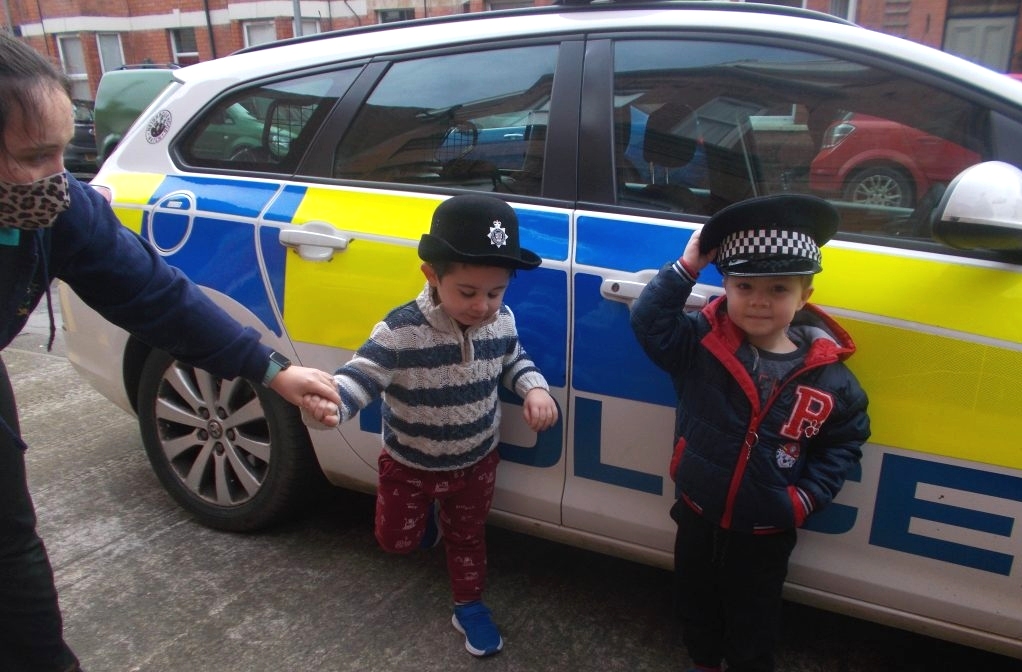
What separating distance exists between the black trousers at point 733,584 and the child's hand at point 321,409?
804 mm

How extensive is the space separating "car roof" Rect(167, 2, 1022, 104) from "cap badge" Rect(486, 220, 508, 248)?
0.64 m

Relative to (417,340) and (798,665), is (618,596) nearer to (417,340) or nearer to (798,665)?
(798,665)

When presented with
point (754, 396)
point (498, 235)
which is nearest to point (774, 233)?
point (754, 396)

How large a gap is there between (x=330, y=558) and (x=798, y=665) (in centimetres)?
141

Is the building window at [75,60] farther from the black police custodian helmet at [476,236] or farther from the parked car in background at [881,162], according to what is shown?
the parked car in background at [881,162]

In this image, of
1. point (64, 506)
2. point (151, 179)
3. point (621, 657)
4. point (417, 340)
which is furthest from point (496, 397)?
point (64, 506)

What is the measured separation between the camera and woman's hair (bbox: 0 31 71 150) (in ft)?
3.99

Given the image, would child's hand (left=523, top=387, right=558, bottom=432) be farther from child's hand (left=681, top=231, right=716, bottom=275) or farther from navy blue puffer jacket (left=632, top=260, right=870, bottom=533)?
child's hand (left=681, top=231, right=716, bottom=275)

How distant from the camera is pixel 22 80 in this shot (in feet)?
4.04

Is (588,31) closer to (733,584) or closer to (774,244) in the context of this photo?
(774,244)

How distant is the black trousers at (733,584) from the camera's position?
1.70 meters

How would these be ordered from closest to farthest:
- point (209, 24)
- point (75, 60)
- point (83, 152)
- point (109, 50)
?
point (83, 152) < point (209, 24) < point (109, 50) < point (75, 60)

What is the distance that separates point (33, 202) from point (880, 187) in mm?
1674

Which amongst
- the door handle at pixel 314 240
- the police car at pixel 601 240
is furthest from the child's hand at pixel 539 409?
the door handle at pixel 314 240
